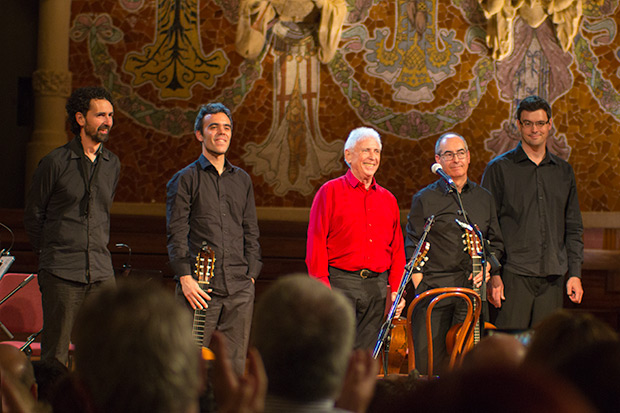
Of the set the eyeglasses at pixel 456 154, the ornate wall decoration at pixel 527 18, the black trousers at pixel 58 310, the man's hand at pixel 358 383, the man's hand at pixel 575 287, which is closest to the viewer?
the man's hand at pixel 358 383

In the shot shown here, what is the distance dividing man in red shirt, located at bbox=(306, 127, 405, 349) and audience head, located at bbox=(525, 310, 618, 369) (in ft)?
8.01

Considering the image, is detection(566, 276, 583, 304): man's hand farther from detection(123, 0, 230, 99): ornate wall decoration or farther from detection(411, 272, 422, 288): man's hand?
detection(123, 0, 230, 99): ornate wall decoration

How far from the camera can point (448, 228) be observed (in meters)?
3.90

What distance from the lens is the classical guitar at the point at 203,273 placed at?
3.58m

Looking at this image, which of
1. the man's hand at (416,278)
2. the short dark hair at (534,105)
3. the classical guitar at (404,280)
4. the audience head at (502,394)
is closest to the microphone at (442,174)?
the classical guitar at (404,280)

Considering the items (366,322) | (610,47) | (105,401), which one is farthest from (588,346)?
(610,47)

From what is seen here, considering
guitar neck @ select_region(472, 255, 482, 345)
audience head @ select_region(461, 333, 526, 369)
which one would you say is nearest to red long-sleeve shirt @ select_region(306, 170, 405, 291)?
guitar neck @ select_region(472, 255, 482, 345)

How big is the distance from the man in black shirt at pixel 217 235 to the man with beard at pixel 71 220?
345 millimetres

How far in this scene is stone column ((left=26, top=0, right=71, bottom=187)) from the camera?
573cm

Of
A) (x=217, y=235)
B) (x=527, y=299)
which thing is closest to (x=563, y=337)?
(x=217, y=235)

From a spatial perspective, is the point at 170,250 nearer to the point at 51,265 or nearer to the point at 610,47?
the point at 51,265

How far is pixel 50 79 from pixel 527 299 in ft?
12.9

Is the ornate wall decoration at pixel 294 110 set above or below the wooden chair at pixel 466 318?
above

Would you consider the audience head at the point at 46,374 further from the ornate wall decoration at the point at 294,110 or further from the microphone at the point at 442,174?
the ornate wall decoration at the point at 294,110
